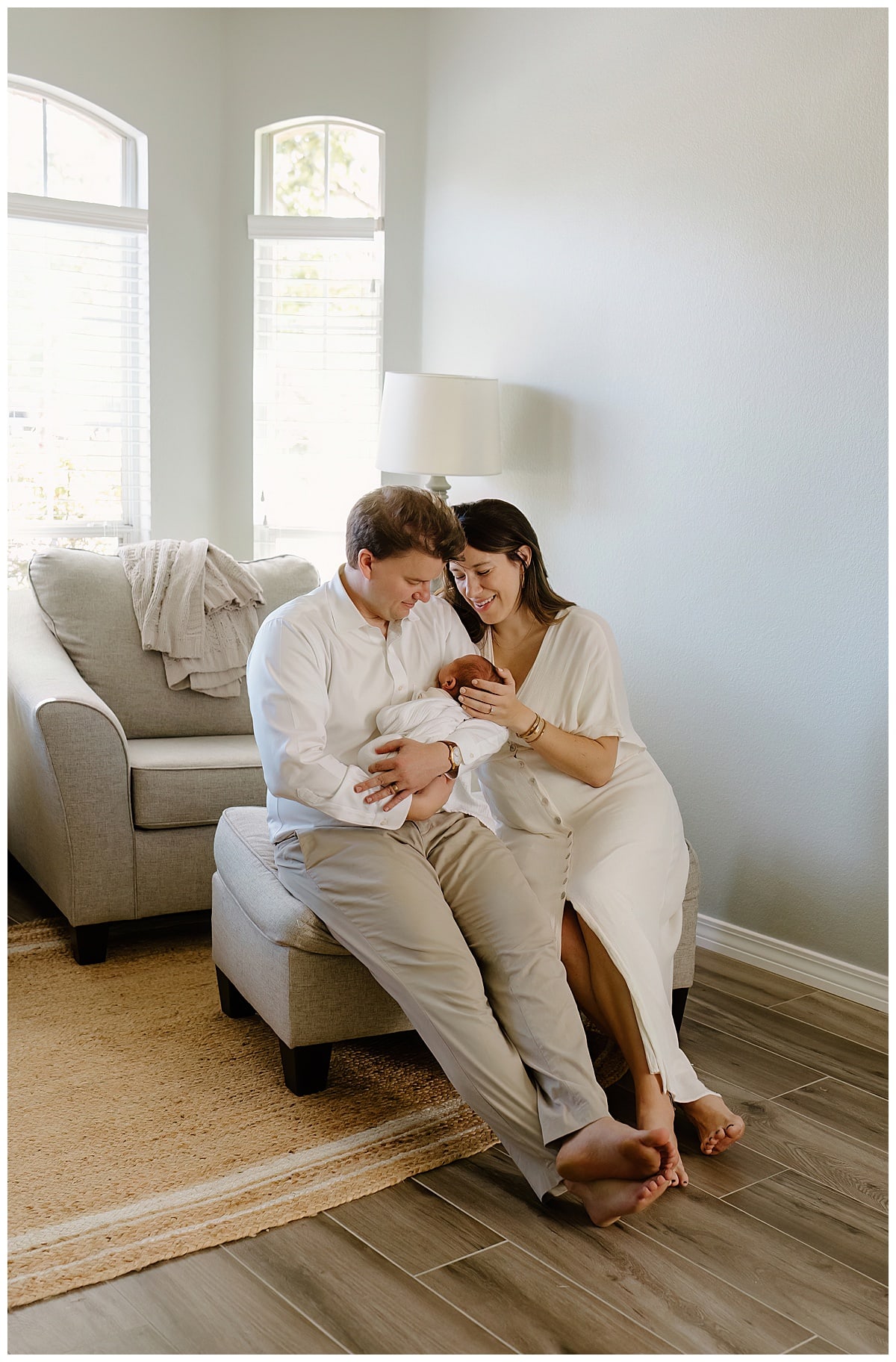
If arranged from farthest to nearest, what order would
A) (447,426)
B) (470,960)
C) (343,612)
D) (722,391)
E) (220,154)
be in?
(220,154), (447,426), (722,391), (343,612), (470,960)

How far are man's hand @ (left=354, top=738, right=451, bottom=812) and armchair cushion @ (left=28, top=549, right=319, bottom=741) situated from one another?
1314 millimetres

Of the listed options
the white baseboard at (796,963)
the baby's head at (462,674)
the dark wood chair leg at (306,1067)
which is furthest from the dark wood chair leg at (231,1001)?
the white baseboard at (796,963)

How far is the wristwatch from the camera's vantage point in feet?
7.45

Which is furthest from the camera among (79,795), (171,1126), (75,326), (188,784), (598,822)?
(75,326)

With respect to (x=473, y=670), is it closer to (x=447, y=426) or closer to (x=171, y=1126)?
(x=171, y=1126)

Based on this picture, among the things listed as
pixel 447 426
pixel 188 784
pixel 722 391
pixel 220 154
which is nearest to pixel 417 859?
pixel 188 784

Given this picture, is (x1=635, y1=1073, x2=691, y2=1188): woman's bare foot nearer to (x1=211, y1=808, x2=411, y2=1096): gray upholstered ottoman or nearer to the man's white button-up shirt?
(x1=211, y1=808, x2=411, y2=1096): gray upholstered ottoman

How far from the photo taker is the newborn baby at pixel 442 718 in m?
2.28

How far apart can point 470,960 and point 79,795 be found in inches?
48.3

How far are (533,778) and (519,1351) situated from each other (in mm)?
1124

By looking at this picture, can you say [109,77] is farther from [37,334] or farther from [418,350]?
[418,350]

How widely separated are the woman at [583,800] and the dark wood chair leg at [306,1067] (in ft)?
1.69

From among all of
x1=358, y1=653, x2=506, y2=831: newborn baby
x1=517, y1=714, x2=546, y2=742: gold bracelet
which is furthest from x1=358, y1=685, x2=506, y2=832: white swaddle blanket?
x1=517, y1=714, x2=546, y2=742: gold bracelet

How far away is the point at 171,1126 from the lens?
2199 mm
